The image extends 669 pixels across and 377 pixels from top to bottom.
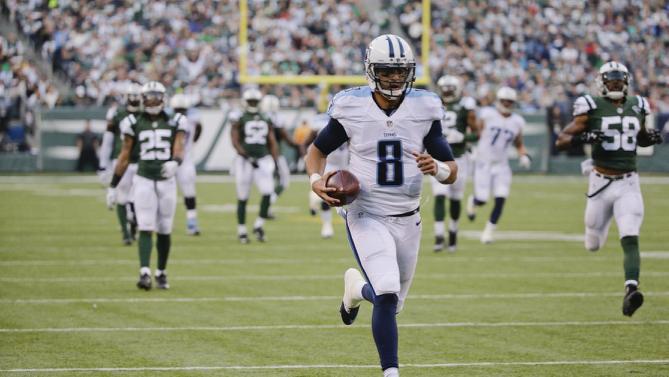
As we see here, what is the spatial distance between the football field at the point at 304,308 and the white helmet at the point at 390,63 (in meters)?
1.33

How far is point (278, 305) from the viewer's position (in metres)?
9.85

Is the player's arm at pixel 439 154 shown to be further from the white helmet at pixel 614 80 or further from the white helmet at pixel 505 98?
the white helmet at pixel 505 98

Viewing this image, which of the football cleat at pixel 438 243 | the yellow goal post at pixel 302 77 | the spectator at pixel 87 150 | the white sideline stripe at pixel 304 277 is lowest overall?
the spectator at pixel 87 150

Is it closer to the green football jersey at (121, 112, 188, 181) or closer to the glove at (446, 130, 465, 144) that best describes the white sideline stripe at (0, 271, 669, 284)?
the green football jersey at (121, 112, 188, 181)

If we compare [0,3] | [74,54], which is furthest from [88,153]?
[0,3]

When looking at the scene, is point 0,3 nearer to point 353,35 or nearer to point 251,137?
point 353,35

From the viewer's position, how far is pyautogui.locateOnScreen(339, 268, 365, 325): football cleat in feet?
22.9

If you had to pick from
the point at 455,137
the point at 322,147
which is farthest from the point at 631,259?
the point at 455,137

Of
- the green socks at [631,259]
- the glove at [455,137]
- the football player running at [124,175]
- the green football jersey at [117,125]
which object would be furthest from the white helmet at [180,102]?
the green socks at [631,259]

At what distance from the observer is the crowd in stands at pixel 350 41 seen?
96.0ft

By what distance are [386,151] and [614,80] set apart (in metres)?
3.45

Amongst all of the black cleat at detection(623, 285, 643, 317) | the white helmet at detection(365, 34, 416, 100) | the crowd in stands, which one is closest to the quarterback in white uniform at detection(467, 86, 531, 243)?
the black cleat at detection(623, 285, 643, 317)

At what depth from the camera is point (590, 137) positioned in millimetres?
9320

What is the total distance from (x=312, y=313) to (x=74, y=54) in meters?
23.6
